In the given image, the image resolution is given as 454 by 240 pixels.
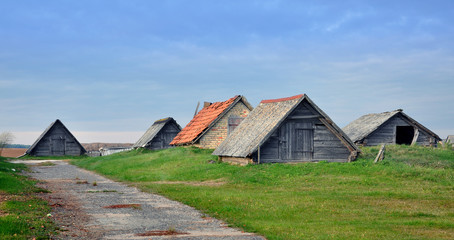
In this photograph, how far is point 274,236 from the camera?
11.4 m

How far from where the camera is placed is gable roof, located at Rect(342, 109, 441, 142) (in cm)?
4850

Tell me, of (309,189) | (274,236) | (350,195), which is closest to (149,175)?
(309,189)

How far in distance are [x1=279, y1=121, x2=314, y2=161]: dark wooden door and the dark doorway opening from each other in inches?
1079

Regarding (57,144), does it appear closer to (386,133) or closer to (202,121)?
(202,121)

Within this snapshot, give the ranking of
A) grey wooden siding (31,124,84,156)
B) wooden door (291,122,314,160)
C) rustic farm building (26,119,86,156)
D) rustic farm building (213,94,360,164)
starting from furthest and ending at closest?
grey wooden siding (31,124,84,156) < rustic farm building (26,119,86,156) < wooden door (291,122,314,160) < rustic farm building (213,94,360,164)

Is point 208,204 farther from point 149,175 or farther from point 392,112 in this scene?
point 392,112

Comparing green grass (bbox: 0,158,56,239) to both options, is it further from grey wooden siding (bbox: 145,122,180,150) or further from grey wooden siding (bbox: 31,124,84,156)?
grey wooden siding (bbox: 31,124,84,156)

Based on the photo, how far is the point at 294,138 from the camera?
104 ft

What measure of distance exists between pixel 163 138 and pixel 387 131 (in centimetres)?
2682

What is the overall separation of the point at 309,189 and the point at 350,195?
2615 millimetres

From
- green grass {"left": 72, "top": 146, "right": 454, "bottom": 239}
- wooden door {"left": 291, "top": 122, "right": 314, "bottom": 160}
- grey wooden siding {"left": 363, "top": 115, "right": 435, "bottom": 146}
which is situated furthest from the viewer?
grey wooden siding {"left": 363, "top": 115, "right": 435, "bottom": 146}

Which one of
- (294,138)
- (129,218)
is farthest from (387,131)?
(129,218)

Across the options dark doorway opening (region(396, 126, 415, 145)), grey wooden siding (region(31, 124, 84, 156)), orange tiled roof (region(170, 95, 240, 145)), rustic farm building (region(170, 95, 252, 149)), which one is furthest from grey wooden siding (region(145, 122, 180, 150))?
dark doorway opening (region(396, 126, 415, 145))

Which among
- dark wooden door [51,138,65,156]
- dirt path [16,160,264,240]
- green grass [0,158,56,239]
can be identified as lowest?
dirt path [16,160,264,240]
